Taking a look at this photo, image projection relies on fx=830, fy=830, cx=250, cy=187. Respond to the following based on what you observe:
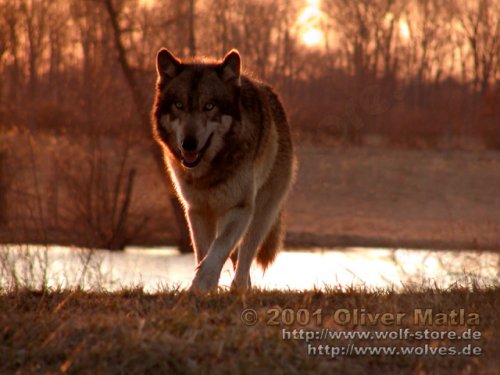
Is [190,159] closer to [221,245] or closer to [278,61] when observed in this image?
[221,245]

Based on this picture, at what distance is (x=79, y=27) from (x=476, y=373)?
2444cm

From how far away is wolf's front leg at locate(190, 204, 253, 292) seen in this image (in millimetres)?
5953

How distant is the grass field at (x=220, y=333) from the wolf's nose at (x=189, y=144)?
3.69ft

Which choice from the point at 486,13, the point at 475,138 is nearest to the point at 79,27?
the point at 475,138

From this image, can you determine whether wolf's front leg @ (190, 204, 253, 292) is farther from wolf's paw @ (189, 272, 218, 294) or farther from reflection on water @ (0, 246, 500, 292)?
reflection on water @ (0, 246, 500, 292)

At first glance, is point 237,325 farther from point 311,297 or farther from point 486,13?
point 486,13

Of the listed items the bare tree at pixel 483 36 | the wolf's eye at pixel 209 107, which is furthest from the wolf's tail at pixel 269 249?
the bare tree at pixel 483 36

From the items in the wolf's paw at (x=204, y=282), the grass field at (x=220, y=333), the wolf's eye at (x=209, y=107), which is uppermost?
the wolf's eye at (x=209, y=107)

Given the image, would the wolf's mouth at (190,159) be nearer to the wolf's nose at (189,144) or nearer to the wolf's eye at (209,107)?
the wolf's nose at (189,144)

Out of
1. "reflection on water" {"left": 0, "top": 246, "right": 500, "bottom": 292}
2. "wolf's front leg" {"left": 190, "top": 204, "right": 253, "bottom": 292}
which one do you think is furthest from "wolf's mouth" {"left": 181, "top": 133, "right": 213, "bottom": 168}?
"reflection on water" {"left": 0, "top": 246, "right": 500, "bottom": 292}

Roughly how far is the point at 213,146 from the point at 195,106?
0.37 meters

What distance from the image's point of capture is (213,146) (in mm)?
6312

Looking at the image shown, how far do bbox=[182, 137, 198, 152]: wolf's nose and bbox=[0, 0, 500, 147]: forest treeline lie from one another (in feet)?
49.2

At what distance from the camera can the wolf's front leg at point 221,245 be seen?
595 cm
